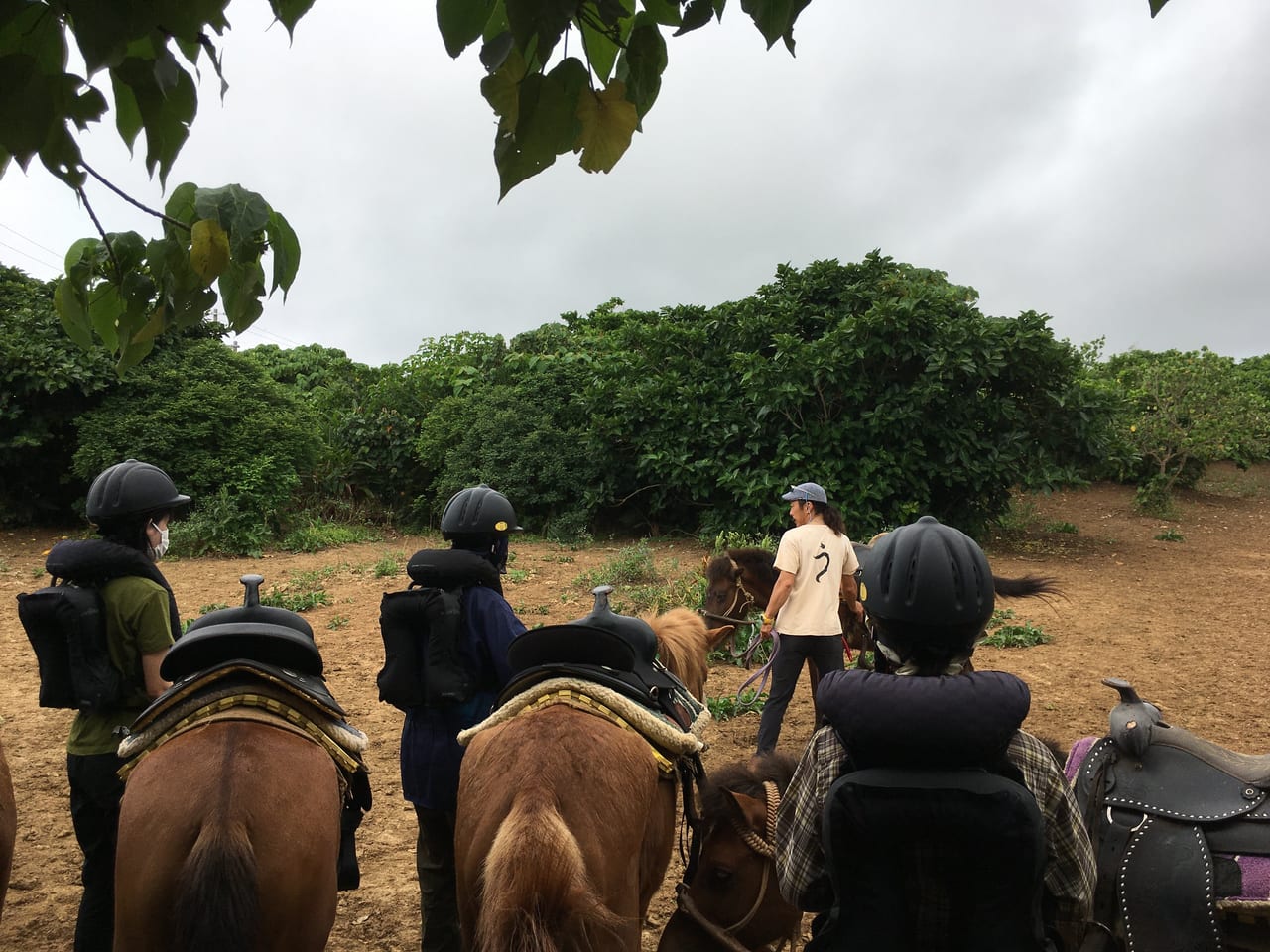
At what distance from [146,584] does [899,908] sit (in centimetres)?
277

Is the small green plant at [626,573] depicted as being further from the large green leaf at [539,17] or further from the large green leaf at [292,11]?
the large green leaf at [539,17]

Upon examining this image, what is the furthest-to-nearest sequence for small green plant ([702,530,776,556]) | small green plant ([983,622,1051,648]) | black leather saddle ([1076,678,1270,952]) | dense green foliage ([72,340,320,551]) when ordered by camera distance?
dense green foliage ([72,340,320,551])
small green plant ([702,530,776,556])
small green plant ([983,622,1051,648])
black leather saddle ([1076,678,1270,952])

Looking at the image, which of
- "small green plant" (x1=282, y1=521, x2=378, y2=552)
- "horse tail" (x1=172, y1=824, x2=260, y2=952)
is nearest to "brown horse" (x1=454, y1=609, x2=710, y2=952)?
"horse tail" (x1=172, y1=824, x2=260, y2=952)

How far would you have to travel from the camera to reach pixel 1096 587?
36.3 ft

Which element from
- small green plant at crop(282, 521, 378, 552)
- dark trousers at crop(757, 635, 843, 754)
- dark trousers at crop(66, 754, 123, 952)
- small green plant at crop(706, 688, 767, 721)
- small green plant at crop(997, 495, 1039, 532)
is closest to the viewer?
dark trousers at crop(66, 754, 123, 952)

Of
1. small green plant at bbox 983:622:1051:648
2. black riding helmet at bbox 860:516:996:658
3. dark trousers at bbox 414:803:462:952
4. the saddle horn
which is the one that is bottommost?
small green plant at bbox 983:622:1051:648

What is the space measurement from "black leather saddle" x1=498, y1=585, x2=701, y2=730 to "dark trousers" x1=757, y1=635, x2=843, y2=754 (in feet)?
8.25

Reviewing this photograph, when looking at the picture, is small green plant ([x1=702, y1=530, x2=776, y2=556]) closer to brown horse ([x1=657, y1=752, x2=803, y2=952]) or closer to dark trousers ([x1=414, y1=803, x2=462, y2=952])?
dark trousers ([x1=414, y1=803, x2=462, y2=952])

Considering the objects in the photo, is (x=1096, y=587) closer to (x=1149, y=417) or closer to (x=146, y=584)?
(x=1149, y=417)

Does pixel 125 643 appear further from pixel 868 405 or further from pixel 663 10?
pixel 868 405

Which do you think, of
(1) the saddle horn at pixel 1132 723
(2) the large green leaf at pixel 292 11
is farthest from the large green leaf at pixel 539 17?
(1) the saddle horn at pixel 1132 723

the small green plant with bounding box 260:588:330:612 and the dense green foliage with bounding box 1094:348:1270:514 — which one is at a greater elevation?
the dense green foliage with bounding box 1094:348:1270:514

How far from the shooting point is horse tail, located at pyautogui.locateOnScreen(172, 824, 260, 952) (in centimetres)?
210

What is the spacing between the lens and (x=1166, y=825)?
232cm
